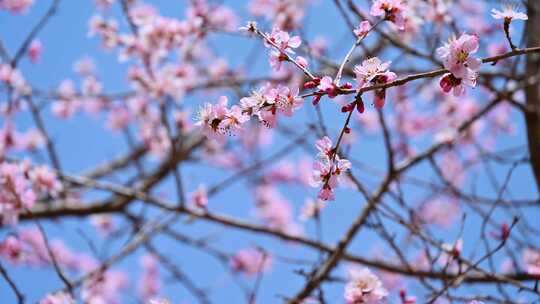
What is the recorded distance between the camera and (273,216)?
7.58 metres

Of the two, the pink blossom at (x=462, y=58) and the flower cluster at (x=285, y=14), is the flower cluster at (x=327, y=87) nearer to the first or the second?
the pink blossom at (x=462, y=58)

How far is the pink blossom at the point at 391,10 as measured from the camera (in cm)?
198

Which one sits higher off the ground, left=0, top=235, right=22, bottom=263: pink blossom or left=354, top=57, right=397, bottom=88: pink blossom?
left=0, top=235, right=22, bottom=263: pink blossom

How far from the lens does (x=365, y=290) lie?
84.0 inches

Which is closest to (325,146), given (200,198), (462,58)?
(462,58)

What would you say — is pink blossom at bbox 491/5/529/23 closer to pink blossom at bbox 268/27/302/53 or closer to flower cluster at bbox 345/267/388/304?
pink blossom at bbox 268/27/302/53

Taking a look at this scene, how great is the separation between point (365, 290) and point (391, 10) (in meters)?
1.04

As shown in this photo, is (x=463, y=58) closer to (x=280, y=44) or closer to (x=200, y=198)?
(x=280, y=44)

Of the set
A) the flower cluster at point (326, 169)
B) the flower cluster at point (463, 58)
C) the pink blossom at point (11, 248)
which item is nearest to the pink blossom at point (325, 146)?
the flower cluster at point (326, 169)

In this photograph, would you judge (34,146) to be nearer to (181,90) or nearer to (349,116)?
(181,90)

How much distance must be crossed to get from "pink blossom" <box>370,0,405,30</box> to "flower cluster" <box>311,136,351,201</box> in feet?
1.80

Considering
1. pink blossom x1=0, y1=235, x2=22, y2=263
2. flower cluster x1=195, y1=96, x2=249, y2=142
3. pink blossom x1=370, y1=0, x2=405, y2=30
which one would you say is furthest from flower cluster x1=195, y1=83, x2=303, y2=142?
pink blossom x1=0, y1=235, x2=22, y2=263

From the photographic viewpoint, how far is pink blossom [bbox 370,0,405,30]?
6.50ft

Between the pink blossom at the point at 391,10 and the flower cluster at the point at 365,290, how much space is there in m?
0.94
